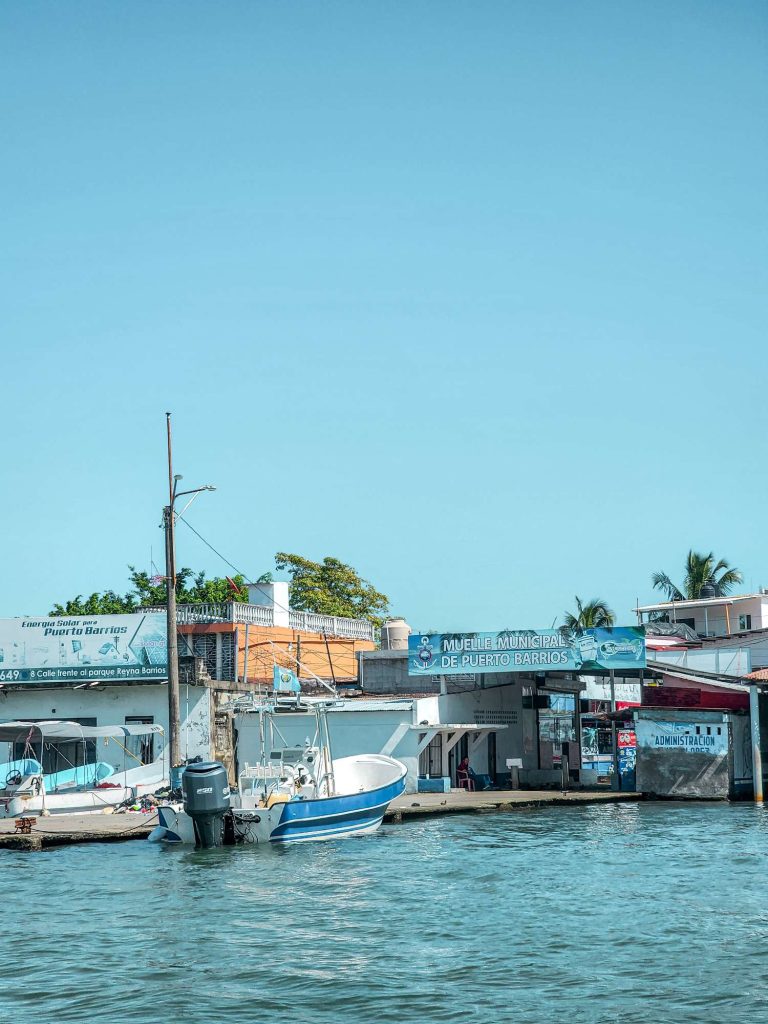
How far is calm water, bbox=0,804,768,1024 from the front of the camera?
15.2 m

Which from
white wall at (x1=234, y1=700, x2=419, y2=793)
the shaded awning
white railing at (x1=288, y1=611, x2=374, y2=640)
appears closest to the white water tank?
white railing at (x1=288, y1=611, x2=374, y2=640)

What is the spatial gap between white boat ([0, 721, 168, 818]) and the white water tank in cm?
1314

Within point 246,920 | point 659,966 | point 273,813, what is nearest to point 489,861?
point 273,813

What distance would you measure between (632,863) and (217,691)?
18.6 metres

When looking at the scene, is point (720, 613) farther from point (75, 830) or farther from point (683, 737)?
point (75, 830)

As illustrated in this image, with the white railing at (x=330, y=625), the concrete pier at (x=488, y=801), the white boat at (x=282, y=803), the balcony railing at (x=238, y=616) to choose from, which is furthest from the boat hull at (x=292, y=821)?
the white railing at (x=330, y=625)

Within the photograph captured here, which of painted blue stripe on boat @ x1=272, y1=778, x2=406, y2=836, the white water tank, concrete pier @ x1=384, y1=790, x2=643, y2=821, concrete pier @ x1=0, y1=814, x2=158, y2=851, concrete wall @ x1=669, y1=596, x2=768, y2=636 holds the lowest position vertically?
concrete pier @ x1=384, y1=790, x2=643, y2=821

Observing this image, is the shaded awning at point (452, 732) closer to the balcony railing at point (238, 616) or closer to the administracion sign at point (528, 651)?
the administracion sign at point (528, 651)

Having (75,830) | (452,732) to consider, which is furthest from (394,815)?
(75,830)

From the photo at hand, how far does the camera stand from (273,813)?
29.1 meters

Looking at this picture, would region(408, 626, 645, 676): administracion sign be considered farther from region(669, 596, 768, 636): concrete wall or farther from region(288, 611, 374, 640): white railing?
region(669, 596, 768, 636): concrete wall

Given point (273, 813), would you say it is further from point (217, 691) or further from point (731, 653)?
point (731, 653)

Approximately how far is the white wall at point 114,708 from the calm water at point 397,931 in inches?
454

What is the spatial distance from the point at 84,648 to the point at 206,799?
14923 millimetres
